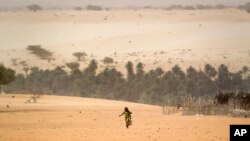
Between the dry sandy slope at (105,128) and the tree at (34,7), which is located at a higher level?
the tree at (34,7)

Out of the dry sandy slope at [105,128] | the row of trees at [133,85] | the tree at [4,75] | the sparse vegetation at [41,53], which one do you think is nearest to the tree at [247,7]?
the sparse vegetation at [41,53]

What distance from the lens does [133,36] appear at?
10481cm

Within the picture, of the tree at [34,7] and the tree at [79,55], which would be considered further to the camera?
the tree at [34,7]

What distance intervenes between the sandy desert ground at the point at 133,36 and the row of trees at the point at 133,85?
61.5ft

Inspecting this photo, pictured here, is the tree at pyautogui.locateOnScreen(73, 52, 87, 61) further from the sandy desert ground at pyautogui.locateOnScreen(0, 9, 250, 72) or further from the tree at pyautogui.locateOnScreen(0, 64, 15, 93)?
the tree at pyautogui.locateOnScreen(0, 64, 15, 93)

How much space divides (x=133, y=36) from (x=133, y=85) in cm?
4858

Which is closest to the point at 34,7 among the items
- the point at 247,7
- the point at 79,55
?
the point at 79,55

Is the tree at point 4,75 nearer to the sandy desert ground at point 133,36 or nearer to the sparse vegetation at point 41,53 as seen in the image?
the sandy desert ground at point 133,36

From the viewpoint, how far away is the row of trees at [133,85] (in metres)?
53.2

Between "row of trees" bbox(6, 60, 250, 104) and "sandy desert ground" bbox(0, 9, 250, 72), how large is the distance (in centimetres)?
1875

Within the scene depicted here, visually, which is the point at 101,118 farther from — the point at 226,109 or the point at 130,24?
the point at 130,24

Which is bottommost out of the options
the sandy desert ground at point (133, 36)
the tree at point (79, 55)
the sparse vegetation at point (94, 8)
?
the tree at point (79, 55)

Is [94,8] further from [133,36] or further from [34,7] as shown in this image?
[133,36]

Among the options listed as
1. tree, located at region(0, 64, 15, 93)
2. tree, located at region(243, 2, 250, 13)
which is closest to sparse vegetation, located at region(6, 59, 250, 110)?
tree, located at region(0, 64, 15, 93)
